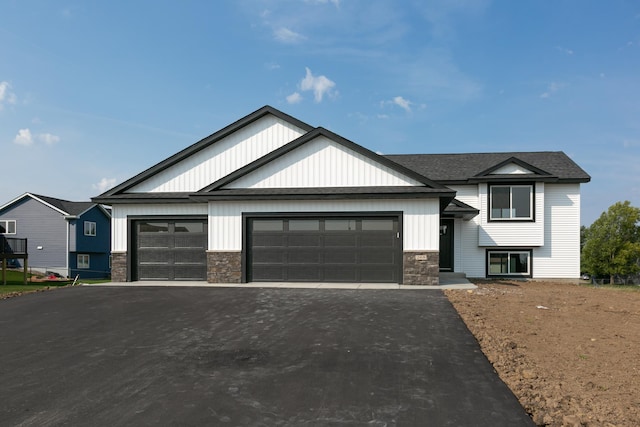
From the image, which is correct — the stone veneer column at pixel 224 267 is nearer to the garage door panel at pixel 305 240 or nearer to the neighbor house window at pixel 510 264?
the garage door panel at pixel 305 240

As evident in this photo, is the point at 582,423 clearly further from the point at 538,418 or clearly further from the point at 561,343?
the point at 561,343

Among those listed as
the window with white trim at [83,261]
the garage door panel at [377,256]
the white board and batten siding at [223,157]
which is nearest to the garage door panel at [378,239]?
the garage door panel at [377,256]

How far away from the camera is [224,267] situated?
51.7 feet

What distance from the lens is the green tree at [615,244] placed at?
2500 centimetres

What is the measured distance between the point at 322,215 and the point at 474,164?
10.9 metres

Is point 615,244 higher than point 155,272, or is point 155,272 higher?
point 615,244

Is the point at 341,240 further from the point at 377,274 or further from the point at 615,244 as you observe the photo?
the point at 615,244

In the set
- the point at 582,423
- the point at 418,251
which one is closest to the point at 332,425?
the point at 582,423

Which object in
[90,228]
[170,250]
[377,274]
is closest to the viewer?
[377,274]

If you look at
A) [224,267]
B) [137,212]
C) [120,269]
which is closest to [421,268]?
[224,267]

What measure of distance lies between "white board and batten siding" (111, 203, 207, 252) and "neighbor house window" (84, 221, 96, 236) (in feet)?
79.9

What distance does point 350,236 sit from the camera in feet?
49.8

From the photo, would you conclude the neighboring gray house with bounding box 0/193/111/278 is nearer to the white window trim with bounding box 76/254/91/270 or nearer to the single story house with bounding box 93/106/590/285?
the white window trim with bounding box 76/254/91/270

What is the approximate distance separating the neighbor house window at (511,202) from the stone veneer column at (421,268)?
720 cm
